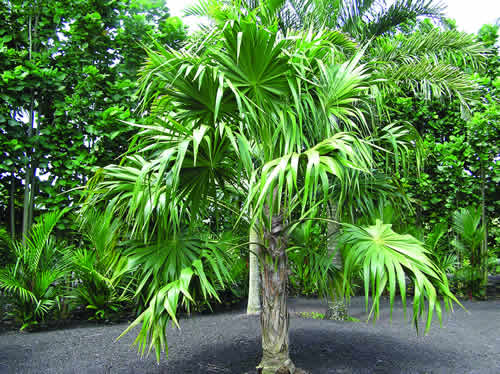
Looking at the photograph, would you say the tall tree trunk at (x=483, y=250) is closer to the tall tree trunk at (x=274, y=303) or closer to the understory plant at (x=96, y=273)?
the tall tree trunk at (x=274, y=303)

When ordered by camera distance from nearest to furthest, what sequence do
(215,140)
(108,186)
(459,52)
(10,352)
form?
(215,140) < (108,186) < (10,352) < (459,52)

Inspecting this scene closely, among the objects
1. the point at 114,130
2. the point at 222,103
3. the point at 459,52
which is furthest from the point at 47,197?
the point at 459,52

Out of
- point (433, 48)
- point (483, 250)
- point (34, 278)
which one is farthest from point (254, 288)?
point (433, 48)

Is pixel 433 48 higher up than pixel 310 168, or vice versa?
pixel 433 48

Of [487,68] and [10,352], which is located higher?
[487,68]

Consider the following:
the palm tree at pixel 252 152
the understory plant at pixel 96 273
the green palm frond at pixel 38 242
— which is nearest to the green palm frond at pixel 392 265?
the palm tree at pixel 252 152

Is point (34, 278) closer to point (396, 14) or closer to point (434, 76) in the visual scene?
point (434, 76)

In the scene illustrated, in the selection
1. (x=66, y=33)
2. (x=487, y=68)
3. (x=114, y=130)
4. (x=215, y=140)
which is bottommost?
(x=215, y=140)

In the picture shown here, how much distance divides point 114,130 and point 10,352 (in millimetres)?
2958

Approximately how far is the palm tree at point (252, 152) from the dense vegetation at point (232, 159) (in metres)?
0.02

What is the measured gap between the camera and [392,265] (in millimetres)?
2084

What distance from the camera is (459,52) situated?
226 inches

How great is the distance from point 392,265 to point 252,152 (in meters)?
1.21

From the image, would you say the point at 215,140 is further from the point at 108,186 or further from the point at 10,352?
the point at 10,352
